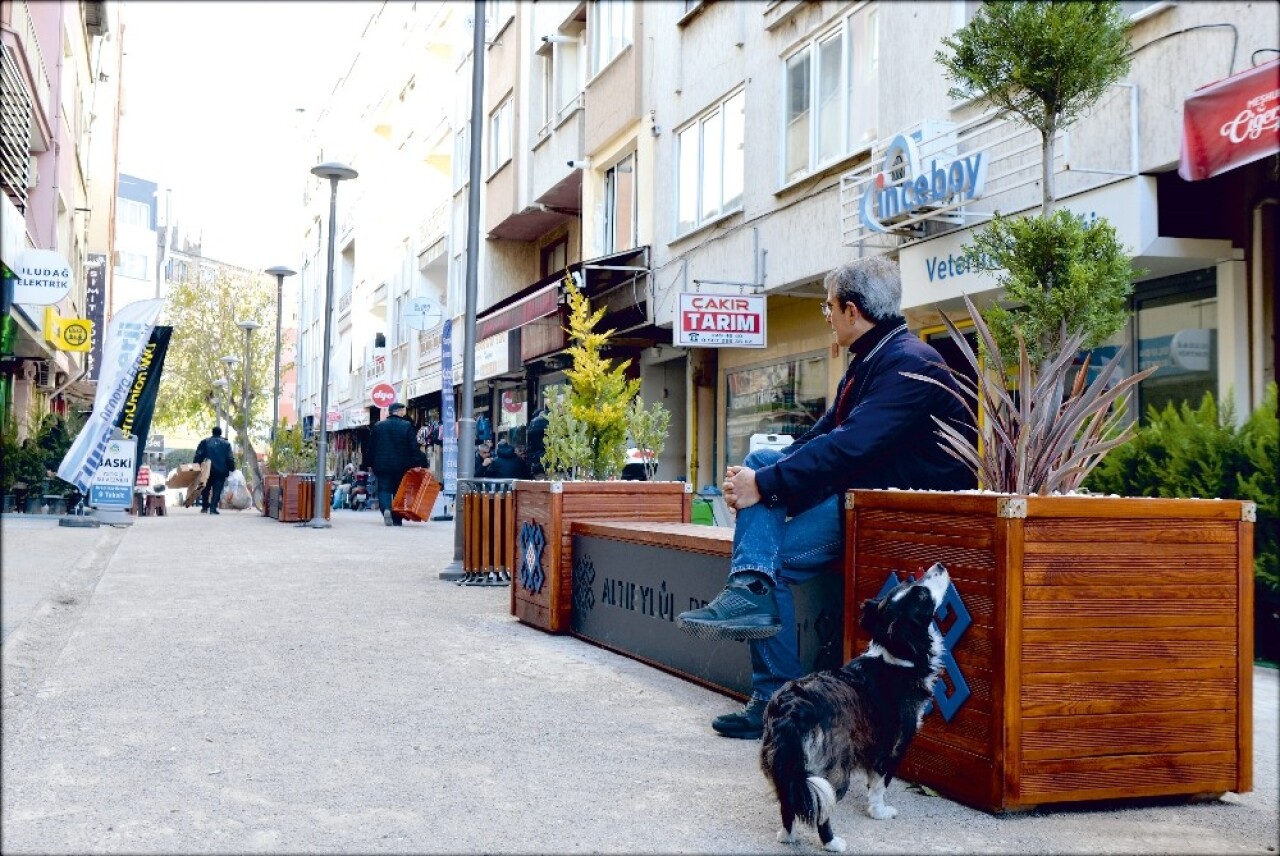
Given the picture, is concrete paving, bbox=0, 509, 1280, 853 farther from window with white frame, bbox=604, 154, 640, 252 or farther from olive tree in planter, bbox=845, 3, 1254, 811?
window with white frame, bbox=604, 154, 640, 252

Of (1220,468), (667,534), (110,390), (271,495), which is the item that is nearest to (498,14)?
(271,495)

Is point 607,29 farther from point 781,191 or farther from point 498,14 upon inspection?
point 781,191

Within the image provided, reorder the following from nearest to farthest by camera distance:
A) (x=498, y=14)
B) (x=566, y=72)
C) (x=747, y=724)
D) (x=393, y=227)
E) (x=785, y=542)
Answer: (x=785, y=542), (x=747, y=724), (x=566, y=72), (x=498, y=14), (x=393, y=227)

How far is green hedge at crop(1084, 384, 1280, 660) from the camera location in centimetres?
625

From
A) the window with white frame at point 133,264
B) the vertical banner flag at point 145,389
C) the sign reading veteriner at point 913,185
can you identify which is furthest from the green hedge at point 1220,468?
→ the vertical banner flag at point 145,389

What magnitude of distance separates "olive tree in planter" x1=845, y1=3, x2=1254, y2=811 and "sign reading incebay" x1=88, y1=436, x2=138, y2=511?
16067mm

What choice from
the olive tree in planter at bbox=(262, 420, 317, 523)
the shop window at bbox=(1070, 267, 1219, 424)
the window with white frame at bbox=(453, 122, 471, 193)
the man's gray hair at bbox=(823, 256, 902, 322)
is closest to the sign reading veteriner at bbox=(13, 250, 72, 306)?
the man's gray hair at bbox=(823, 256, 902, 322)

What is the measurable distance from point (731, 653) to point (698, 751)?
1003mm

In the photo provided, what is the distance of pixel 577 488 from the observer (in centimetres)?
748

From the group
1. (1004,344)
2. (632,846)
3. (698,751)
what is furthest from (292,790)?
(1004,344)

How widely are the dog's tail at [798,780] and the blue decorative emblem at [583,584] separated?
398 centimetres

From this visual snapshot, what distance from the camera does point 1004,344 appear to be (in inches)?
332

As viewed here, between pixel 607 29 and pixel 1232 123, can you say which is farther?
pixel 607 29

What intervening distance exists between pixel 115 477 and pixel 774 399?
31.0 feet
